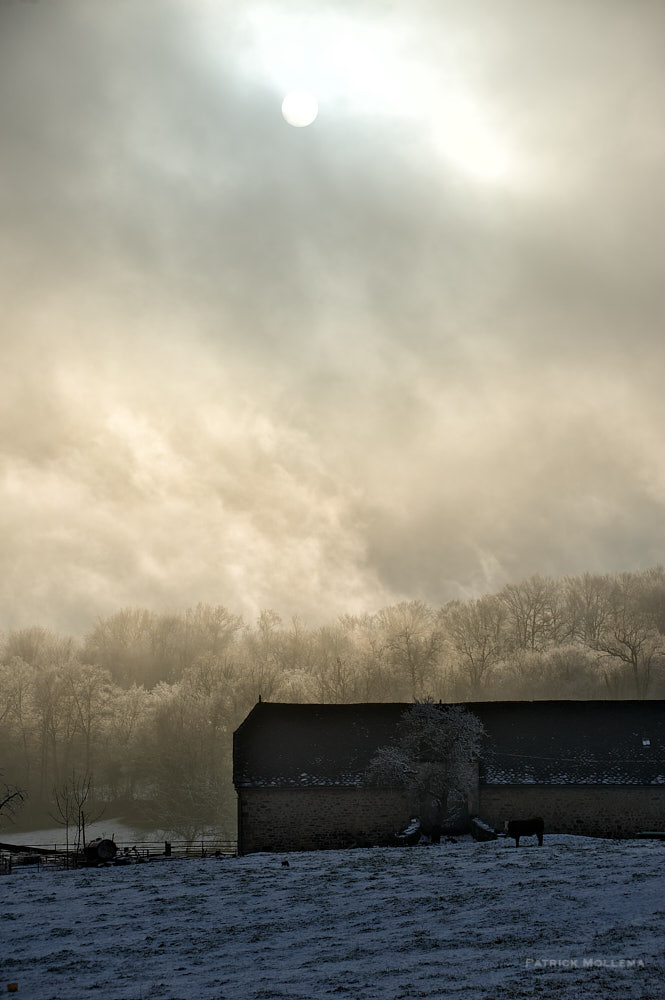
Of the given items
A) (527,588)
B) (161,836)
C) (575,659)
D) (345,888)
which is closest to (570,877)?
(345,888)

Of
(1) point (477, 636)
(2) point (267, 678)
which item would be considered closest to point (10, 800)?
(2) point (267, 678)

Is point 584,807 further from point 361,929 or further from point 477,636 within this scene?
point 477,636

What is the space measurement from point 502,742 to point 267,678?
47.2m

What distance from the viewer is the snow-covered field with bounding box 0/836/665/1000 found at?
1719cm

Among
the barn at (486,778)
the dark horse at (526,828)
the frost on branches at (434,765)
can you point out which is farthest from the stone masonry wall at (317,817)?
the dark horse at (526,828)

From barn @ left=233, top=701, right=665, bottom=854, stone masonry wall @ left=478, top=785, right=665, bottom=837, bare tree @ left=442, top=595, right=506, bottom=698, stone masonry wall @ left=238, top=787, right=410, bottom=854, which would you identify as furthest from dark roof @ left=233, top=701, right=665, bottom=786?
bare tree @ left=442, top=595, right=506, bottom=698

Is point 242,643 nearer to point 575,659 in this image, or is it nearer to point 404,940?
point 575,659

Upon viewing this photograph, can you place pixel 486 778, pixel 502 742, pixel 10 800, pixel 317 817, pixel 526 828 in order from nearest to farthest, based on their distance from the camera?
1. pixel 526 828
2. pixel 317 817
3. pixel 486 778
4. pixel 502 742
5. pixel 10 800

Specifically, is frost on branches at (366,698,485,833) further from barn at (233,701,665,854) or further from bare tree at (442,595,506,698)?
bare tree at (442,595,506,698)

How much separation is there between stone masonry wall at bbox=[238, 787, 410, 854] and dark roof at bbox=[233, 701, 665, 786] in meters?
0.71

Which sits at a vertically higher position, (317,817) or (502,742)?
(502,742)

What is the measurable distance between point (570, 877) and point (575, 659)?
69.1 meters

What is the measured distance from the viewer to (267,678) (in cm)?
9219

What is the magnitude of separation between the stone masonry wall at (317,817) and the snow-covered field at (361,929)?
9.31m
